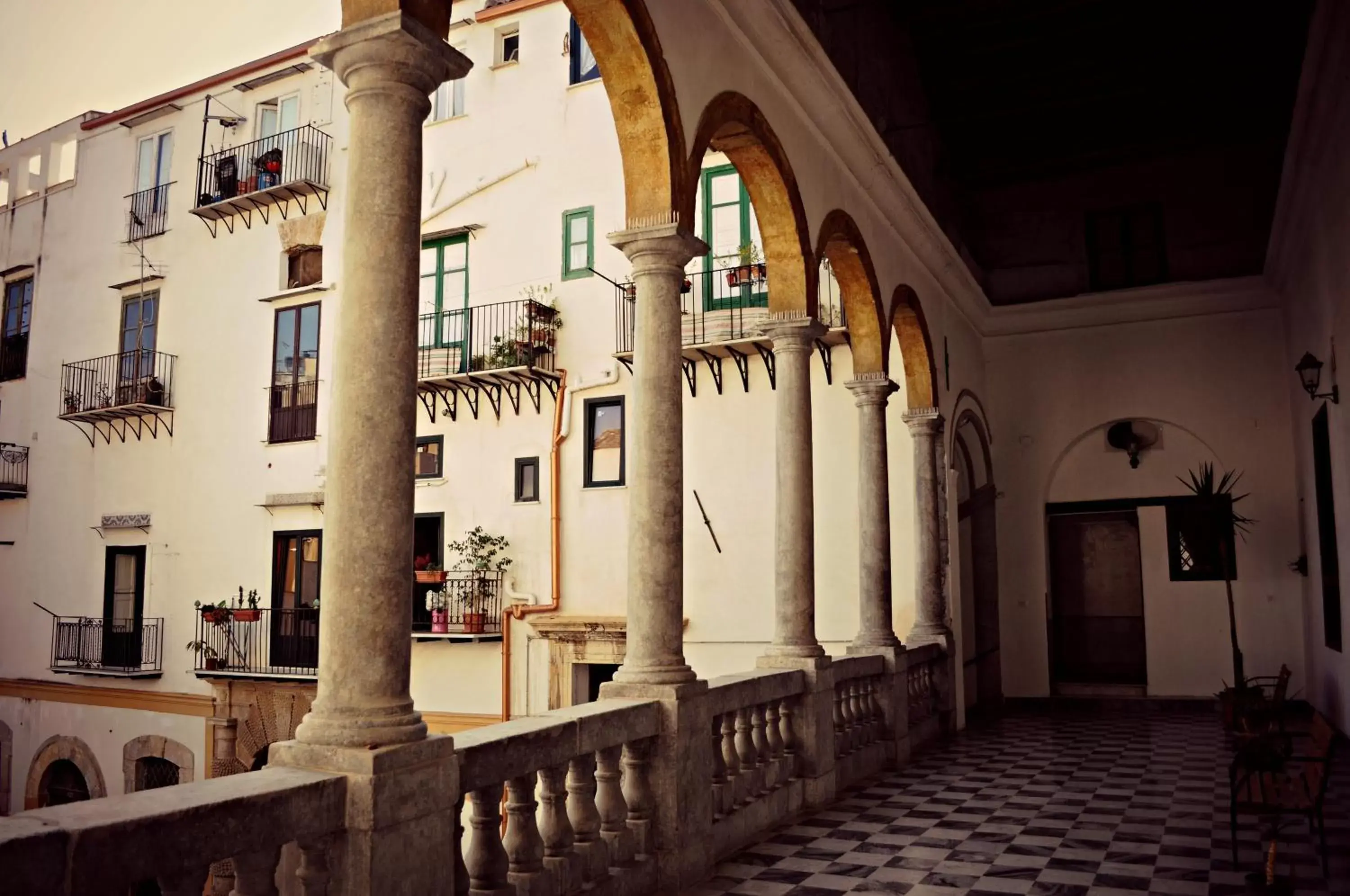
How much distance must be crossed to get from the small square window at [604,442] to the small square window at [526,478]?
930mm

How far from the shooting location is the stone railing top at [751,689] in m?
6.73

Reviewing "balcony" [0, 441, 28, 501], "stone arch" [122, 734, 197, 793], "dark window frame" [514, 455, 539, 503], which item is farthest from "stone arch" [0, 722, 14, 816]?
"dark window frame" [514, 455, 539, 503]

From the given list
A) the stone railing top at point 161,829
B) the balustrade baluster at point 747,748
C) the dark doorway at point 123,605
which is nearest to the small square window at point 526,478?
the dark doorway at point 123,605

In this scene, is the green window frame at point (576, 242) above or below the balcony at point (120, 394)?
above

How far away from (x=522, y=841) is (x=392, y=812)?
1019 millimetres

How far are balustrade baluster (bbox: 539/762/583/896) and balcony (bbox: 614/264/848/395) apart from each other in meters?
9.14

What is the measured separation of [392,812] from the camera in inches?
149

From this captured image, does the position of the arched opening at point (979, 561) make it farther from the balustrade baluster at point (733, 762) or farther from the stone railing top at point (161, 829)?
the stone railing top at point (161, 829)

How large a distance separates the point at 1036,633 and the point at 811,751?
849 cm

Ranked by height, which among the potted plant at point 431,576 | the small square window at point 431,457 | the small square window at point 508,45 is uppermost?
the small square window at point 508,45

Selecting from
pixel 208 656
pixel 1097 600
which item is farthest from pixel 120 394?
pixel 1097 600

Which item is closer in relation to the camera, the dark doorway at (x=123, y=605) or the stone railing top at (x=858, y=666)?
the stone railing top at (x=858, y=666)

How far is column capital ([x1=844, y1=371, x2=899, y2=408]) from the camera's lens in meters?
10.9

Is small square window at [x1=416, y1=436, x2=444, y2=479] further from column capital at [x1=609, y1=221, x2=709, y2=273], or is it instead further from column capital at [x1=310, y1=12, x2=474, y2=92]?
column capital at [x1=310, y1=12, x2=474, y2=92]
